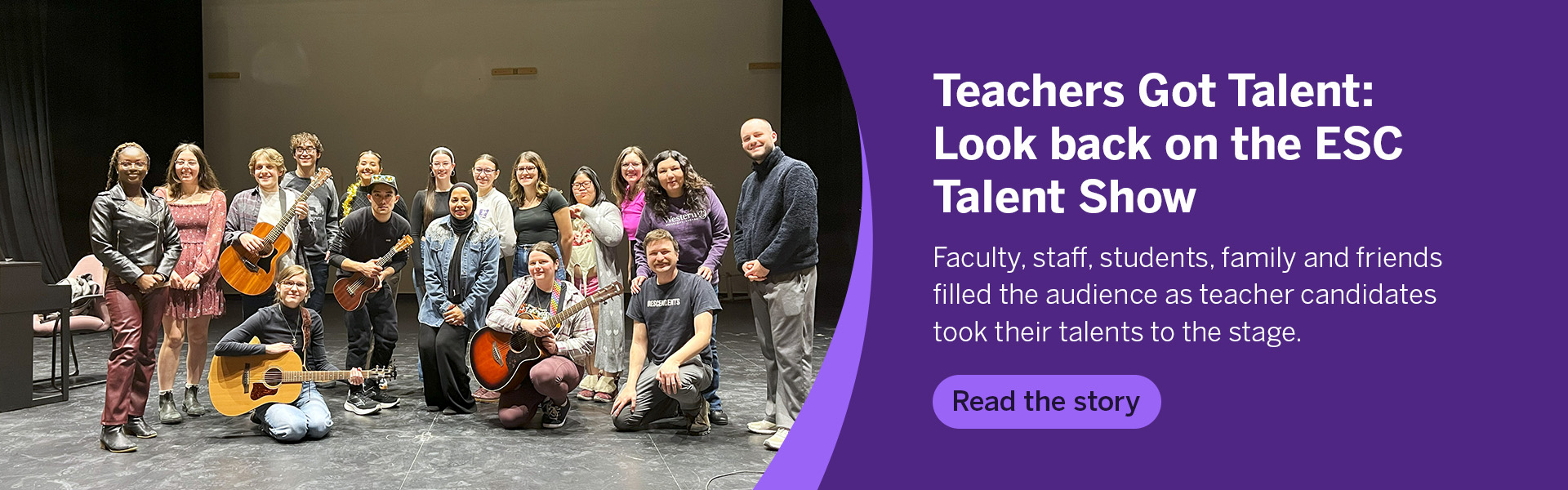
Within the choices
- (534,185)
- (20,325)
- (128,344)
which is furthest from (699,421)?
(20,325)

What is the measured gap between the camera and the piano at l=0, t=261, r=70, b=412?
3865mm

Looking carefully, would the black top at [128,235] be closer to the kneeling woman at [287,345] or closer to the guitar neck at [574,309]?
the kneeling woman at [287,345]

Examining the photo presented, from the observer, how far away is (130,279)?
3.18 m

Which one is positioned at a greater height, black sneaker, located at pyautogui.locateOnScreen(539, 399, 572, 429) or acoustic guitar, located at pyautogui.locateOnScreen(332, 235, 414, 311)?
acoustic guitar, located at pyautogui.locateOnScreen(332, 235, 414, 311)

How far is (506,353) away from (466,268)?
19.2 inches

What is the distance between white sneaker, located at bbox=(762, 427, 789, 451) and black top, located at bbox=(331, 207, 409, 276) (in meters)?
1.92

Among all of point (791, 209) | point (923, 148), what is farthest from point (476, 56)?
point (923, 148)

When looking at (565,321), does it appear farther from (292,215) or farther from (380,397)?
(292,215)

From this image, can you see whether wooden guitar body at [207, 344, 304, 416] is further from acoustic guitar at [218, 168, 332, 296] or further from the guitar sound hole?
acoustic guitar at [218, 168, 332, 296]

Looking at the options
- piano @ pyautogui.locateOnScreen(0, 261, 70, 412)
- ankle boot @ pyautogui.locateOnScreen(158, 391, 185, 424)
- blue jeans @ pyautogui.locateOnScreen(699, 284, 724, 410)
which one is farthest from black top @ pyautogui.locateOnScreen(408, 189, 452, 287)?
piano @ pyautogui.locateOnScreen(0, 261, 70, 412)

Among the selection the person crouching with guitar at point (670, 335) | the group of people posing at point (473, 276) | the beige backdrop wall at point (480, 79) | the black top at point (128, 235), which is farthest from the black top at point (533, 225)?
the beige backdrop wall at point (480, 79)

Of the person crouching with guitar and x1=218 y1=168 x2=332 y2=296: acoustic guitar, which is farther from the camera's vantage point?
x1=218 y1=168 x2=332 y2=296: acoustic guitar

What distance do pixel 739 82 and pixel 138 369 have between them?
745 centimetres

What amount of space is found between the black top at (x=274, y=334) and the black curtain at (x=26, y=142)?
5.55m
